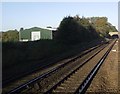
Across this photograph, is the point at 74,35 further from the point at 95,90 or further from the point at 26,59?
the point at 95,90

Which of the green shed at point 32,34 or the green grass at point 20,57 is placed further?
the green shed at point 32,34

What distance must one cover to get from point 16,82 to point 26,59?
470 inches

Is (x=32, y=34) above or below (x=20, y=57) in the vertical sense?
above

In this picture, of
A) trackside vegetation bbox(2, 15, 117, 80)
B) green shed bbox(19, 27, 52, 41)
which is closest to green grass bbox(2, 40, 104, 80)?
trackside vegetation bbox(2, 15, 117, 80)

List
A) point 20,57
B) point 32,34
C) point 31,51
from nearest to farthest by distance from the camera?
point 20,57 < point 31,51 < point 32,34

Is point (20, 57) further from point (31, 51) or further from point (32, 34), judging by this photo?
point (32, 34)

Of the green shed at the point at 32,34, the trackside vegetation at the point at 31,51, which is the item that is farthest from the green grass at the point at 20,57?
the green shed at the point at 32,34

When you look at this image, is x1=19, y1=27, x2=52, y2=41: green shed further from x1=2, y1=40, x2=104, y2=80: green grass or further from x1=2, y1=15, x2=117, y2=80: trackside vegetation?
x1=2, y1=40, x2=104, y2=80: green grass


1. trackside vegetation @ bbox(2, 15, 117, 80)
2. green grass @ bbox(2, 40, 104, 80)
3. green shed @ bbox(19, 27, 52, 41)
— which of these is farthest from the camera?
green shed @ bbox(19, 27, 52, 41)

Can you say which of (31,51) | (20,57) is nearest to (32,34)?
(31,51)

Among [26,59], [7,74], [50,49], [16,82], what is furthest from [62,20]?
[16,82]

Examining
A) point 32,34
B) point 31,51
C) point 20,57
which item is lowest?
point 20,57

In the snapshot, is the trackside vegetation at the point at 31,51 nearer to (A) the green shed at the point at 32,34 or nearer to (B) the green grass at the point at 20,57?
(B) the green grass at the point at 20,57

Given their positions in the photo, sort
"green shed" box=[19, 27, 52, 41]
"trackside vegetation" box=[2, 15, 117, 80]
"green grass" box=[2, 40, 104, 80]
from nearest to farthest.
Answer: "green grass" box=[2, 40, 104, 80]
"trackside vegetation" box=[2, 15, 117, 80]
"green shed" box=[19, 27, 52, 41]
